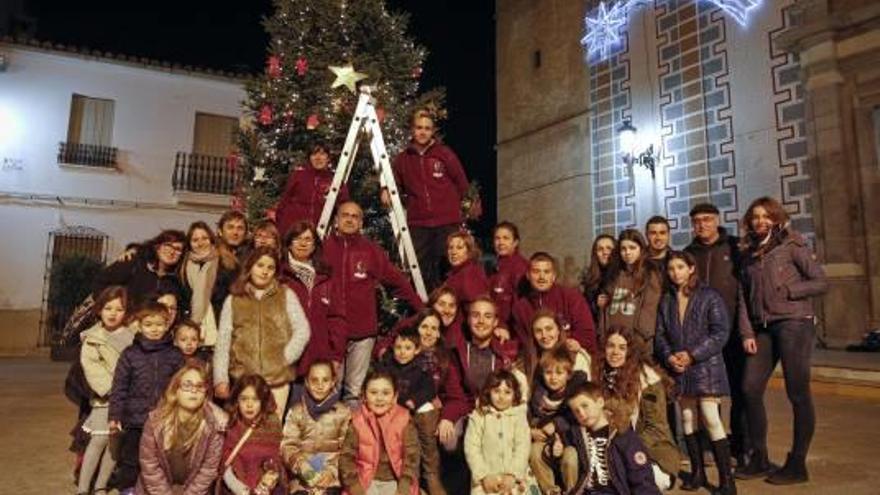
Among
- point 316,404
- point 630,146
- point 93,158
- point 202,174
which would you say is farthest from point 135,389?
point 93,158

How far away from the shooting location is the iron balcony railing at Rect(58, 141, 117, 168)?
47.7ft

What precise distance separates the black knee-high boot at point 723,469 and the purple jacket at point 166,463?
2.72 m

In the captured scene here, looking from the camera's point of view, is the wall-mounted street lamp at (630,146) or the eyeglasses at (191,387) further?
the wall-mounted street lamp at (630,146)

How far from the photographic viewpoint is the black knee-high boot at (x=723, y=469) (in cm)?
352

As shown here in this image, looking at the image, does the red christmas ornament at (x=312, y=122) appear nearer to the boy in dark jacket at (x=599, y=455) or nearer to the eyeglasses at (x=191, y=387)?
the eyeglasses at (x=191, y=387)

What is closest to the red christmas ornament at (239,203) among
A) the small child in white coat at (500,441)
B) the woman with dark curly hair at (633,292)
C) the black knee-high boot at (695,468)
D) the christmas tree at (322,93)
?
the christmas tree at (322,93)

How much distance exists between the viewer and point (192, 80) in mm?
15727

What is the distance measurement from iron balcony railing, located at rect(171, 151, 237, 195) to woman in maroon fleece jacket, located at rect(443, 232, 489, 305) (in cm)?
1193

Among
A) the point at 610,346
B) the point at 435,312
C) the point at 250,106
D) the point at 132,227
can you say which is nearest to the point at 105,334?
the point at 435,312

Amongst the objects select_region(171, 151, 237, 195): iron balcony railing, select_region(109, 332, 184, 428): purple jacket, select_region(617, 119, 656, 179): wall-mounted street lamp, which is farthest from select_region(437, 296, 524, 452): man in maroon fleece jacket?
select_region(171, 151, 237, 195): iron balcony railing

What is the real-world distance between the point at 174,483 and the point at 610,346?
250cm

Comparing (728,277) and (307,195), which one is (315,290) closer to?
(307,195)

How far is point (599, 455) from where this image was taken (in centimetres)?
319

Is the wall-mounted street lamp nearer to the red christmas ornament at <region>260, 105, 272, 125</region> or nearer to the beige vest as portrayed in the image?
the red christmas ornament at <region>260, 105, 272, 125</region>
